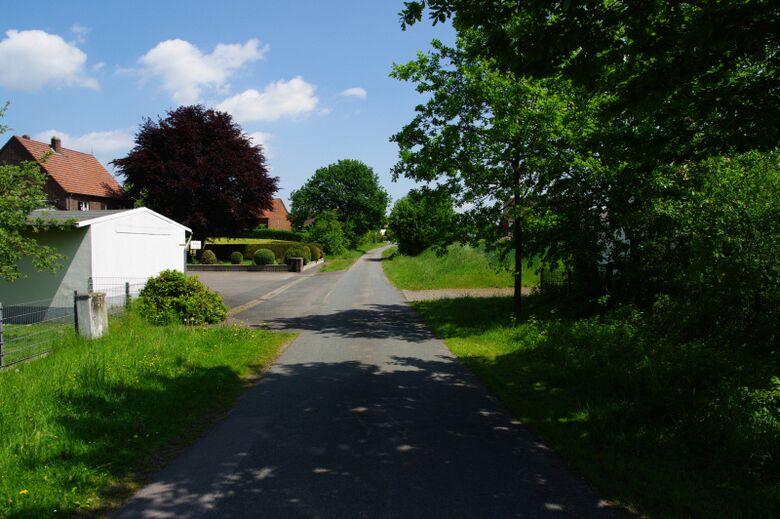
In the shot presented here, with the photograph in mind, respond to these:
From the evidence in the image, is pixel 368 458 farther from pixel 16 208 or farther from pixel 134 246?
pixel 134 246

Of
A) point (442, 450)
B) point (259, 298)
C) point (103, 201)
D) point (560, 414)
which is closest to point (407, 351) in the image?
point (560, 414)

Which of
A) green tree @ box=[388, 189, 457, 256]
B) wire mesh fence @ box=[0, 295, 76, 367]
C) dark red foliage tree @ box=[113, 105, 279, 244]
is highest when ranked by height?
dark red foliage tree @ box=[113, 105, 279, 244]

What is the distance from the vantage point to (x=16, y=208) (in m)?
11.0

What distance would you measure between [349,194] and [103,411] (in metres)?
86.1

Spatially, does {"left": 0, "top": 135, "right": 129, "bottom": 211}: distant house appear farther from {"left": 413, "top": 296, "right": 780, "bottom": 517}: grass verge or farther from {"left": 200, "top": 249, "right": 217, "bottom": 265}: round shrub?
{"left": 413, "top": 296, "right": 780, "bottom": 517}: grass verge

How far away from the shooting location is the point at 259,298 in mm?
20875

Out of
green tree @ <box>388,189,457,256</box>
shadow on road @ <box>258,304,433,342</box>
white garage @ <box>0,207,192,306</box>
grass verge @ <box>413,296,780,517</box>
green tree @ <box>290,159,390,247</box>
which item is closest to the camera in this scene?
grass verge @ <box>413,296,780,517</box>

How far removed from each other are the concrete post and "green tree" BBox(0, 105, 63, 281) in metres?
2.17

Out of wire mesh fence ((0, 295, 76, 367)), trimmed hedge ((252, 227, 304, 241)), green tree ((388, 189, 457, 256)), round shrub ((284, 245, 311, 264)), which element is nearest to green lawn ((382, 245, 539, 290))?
green tree ((388, 189, 457, 256))

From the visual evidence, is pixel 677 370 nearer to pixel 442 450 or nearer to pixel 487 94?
pixel 442 450

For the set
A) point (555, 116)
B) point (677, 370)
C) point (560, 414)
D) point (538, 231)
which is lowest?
point (560, 414)

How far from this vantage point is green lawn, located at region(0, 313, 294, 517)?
4109 mm

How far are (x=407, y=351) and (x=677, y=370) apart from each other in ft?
16.4

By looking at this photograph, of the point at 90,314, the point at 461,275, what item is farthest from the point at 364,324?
the point at 461,275
